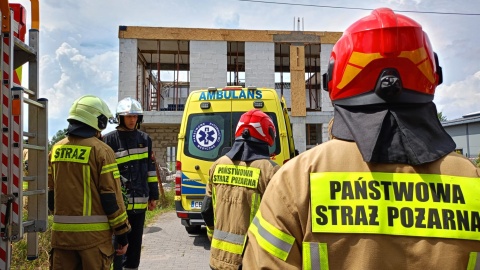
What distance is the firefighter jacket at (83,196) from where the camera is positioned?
3.10 m

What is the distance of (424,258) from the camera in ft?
3.67

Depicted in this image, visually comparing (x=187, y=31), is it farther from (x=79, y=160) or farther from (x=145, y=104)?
(x=79, y=160)

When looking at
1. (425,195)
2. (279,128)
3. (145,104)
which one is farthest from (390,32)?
(145,104)

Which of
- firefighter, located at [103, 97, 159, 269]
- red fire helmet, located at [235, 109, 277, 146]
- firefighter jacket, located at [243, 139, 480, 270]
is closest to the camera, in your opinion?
firefighter jacket, located at [243, 139, 480, 270]

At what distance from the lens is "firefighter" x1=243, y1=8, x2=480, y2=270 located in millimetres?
1137

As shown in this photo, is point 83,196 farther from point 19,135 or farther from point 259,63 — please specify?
point 259,63

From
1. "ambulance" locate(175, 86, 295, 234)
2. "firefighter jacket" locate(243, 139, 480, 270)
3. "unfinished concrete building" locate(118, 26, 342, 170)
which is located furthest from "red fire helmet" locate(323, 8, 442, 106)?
"unfinished concrete building" locate(118, 26, 342, 170)

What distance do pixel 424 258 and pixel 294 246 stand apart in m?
0.38

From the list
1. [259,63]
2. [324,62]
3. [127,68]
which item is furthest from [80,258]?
[324,62]

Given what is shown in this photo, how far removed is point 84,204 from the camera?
3137 millimetres

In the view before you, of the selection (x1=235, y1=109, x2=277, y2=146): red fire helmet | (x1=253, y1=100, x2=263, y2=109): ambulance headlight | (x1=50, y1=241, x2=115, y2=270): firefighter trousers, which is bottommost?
(x1=50, y1=241, x2=115, y2=270): firefighter trousers

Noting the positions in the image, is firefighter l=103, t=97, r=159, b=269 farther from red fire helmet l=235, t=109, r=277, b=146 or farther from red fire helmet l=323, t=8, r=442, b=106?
red fire helmet l=323, t=8, r=442, b=106

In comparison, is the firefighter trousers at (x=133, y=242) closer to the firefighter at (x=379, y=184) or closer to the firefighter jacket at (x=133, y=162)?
the firefighter jacket at (x=133, y=162)

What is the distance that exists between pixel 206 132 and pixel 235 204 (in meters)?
3.83
